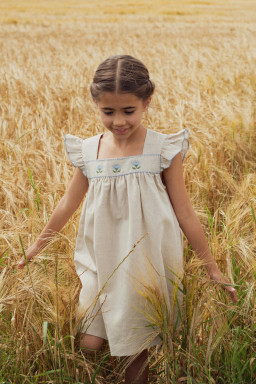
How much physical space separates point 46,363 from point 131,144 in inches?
29.2

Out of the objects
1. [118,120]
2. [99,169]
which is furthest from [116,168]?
[118,120]

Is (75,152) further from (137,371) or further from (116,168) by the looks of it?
(137,371)

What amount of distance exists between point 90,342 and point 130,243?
0.36 metres

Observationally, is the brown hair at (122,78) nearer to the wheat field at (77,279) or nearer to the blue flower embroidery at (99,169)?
the blue flower embroidery at (99,169)

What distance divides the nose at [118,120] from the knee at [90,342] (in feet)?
2.22

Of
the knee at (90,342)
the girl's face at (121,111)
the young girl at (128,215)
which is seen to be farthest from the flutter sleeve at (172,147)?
the knee at (90,342)

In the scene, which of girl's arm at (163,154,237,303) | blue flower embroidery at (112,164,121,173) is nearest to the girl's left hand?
girl's arm at (163,154,237,303)

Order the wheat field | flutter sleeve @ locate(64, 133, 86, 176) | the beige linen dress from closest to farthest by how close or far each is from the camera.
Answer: the wheat field
the beige linen dress
flutter sleeve @ locate(64, 133, 86, 176)

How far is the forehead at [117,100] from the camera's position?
1536 millimetres

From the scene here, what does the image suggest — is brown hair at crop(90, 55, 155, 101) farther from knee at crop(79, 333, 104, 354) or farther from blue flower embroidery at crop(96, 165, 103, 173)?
knee at crop(79, 333, 104, 354)

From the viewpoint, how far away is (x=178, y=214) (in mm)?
1651

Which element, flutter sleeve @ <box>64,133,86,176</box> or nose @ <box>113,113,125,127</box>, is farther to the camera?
flutter sleeve @ <box>64,133,86,176</box>

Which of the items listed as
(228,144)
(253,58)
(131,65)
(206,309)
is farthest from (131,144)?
(253,58)

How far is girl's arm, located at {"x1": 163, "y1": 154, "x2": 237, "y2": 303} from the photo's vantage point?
64.3 inches
